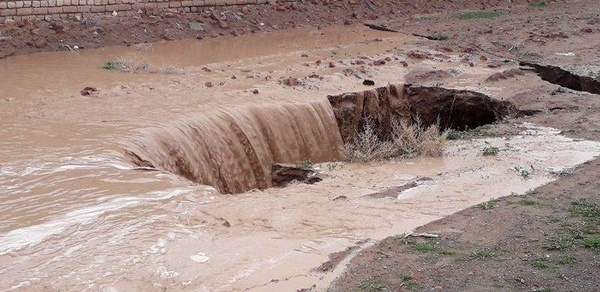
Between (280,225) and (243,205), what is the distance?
0.56m

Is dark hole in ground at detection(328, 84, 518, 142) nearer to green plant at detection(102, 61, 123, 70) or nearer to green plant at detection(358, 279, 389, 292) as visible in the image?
green plant at detection(102, 61, 123, 70)

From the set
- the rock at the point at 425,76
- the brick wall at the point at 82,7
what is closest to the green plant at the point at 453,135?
the rock at the point at 425,76

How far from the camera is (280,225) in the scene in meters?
7.08

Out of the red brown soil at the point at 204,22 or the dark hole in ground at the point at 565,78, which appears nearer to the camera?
the dark hole in ground at the point at 565,78

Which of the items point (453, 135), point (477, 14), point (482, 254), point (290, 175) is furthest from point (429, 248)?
point (477, 14)

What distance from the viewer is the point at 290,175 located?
388 inches

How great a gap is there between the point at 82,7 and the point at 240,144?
6956 mm

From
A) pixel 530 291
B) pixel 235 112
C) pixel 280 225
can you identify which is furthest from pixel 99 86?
pixel 530 291

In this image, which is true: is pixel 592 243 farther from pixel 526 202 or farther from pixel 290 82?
pixel 290 82

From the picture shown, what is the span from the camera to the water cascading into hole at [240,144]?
905 centimetres

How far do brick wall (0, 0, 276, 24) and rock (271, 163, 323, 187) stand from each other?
7016 millimetres

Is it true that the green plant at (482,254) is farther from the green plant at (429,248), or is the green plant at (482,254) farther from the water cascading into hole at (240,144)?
the water cascading into hole at (240,144)

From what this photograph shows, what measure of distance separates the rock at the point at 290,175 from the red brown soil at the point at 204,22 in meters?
6.34

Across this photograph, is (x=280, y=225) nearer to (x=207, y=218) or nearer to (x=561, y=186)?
(x=207, y=218)
